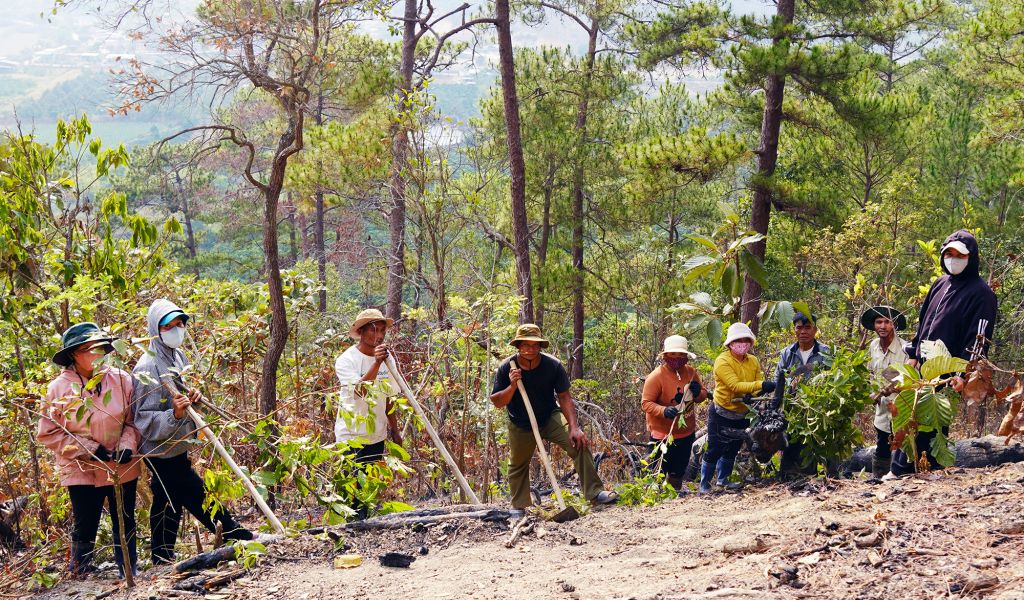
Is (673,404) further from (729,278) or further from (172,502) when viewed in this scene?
(172,502)

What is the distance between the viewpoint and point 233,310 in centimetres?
735

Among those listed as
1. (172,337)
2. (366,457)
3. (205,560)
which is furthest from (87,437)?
(366,457)

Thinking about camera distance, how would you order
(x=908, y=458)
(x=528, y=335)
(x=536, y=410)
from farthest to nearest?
(x=536, y=410), (x=528, y=335), (x=908, y=458)

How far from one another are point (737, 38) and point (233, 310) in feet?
27.5

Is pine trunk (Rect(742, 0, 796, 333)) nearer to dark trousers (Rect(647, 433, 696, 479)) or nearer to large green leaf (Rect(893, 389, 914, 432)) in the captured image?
dark trousers (Rect(647, 433, 696, 479))

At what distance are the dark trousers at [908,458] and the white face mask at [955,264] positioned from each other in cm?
101

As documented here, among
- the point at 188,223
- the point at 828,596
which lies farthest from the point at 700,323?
the point at 188,223

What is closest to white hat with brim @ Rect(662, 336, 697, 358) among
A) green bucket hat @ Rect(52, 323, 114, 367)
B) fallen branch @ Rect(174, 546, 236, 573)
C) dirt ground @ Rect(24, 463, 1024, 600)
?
dirt ground @ Rect(24, 463, 1024, 600)

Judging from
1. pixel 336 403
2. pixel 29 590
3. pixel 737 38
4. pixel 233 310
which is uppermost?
pixel 737 38

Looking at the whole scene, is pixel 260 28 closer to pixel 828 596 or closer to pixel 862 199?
pixel 828 596

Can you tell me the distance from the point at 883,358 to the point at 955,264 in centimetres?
110

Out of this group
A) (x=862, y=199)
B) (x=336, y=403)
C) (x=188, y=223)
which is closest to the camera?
(x=336, y=403)

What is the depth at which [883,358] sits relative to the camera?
19.2ft

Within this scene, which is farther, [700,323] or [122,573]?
[700,323]
